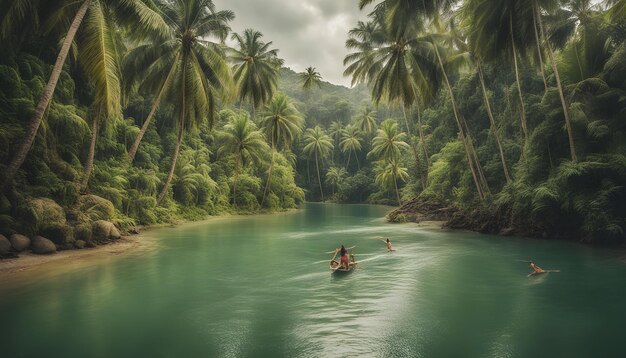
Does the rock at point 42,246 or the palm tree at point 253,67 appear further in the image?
the palm tree at point 253,67

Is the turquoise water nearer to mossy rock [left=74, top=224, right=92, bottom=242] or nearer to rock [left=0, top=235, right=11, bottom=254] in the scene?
mossy rock [left=74, top=224, right=92, bottom=242]

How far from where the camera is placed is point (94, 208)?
19.9 metres

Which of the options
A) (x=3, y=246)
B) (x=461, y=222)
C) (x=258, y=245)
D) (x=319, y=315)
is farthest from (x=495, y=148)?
(x=3, y=246)

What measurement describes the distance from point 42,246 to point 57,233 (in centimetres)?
116

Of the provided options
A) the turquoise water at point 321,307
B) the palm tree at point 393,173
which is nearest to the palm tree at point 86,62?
the turquoise water at point 321,307

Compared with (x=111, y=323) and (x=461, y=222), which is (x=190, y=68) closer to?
(x=111, y=323)

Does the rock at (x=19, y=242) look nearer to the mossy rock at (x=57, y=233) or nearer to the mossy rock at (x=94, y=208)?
the mossy rock at (x=57, y=233)

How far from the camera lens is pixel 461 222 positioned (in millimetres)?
28797

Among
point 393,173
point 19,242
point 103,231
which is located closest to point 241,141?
point 393,173

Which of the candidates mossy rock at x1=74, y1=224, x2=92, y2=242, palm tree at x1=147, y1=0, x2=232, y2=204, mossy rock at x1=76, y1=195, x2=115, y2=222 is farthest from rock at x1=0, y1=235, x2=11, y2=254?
palm tree at x1=147, y1=0, x2=232, y2=204

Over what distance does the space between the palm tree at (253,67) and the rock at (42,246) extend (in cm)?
2560

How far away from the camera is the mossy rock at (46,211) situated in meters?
15.7

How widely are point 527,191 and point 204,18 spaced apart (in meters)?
21.3

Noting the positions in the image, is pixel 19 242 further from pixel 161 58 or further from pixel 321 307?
pixel 161 58
